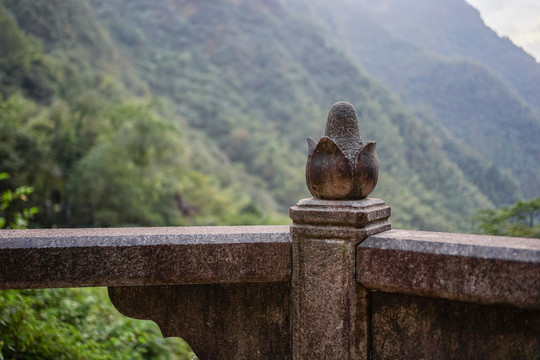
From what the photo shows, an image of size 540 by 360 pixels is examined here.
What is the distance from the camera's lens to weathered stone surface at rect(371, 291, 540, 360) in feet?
5.51

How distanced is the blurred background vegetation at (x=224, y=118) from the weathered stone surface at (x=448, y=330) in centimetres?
227

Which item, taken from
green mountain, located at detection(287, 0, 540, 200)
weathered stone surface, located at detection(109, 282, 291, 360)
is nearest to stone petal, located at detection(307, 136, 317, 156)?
weathered stone surface, located at detection(109, 282, 291, 360)

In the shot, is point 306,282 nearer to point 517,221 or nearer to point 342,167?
point 342,167

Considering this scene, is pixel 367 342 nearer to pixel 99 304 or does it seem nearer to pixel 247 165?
pixel 99 304

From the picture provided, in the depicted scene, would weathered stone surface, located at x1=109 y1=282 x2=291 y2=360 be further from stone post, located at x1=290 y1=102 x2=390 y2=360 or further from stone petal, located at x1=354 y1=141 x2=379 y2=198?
stone petal, located at x1=354 y1=141 x2=379 y2=198

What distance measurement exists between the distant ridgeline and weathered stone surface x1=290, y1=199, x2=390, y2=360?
3880 mm

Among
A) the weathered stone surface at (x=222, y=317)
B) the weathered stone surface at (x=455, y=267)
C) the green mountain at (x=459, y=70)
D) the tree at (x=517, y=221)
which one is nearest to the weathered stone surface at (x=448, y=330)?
the weathered stone surface at (x=455, y=267)

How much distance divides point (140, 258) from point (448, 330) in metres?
1.38

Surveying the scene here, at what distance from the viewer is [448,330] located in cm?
181

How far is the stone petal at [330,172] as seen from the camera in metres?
1.96

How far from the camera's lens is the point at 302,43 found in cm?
8731

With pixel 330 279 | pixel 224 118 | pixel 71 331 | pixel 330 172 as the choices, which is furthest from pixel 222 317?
pixel 224 118

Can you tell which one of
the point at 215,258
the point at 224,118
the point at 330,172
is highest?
the point at 224,118

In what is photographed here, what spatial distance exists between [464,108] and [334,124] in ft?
60.4
